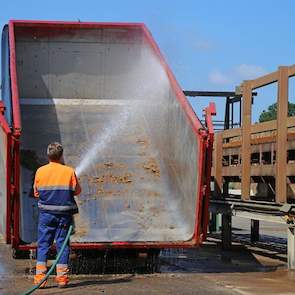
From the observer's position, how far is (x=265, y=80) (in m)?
9.30

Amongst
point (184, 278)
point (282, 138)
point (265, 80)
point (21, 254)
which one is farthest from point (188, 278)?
point (265, 80)

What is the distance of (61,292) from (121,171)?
2.83 meters

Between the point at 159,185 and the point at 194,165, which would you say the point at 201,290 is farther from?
the point at 159,185

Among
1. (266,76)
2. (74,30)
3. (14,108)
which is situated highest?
(74,30)

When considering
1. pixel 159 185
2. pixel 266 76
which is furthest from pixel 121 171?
pixel 266 76

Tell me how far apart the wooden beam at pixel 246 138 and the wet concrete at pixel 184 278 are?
4.02ft

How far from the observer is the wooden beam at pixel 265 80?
8.97m

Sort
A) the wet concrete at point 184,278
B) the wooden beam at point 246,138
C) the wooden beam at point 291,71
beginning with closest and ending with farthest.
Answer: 1. the wet concrete at point 184,278
2. the wooden beam at point 291,71
3. the wooden beam at point 246,138

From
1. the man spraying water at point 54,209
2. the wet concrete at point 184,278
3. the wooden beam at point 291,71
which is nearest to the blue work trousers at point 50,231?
the man spraying water at point 54,209

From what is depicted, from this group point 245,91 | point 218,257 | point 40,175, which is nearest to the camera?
point 40,175

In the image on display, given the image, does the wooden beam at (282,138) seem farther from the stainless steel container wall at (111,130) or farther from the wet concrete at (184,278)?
the stainless steel container wall at (111,130)

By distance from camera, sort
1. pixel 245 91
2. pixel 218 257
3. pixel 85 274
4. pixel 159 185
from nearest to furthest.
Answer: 1. pixel 85 274
2. pixel 159 185
3. pixel 245 91
4. pixel 218 257

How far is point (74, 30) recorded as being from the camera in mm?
10312

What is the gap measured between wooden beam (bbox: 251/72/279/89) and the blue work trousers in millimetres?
3650
